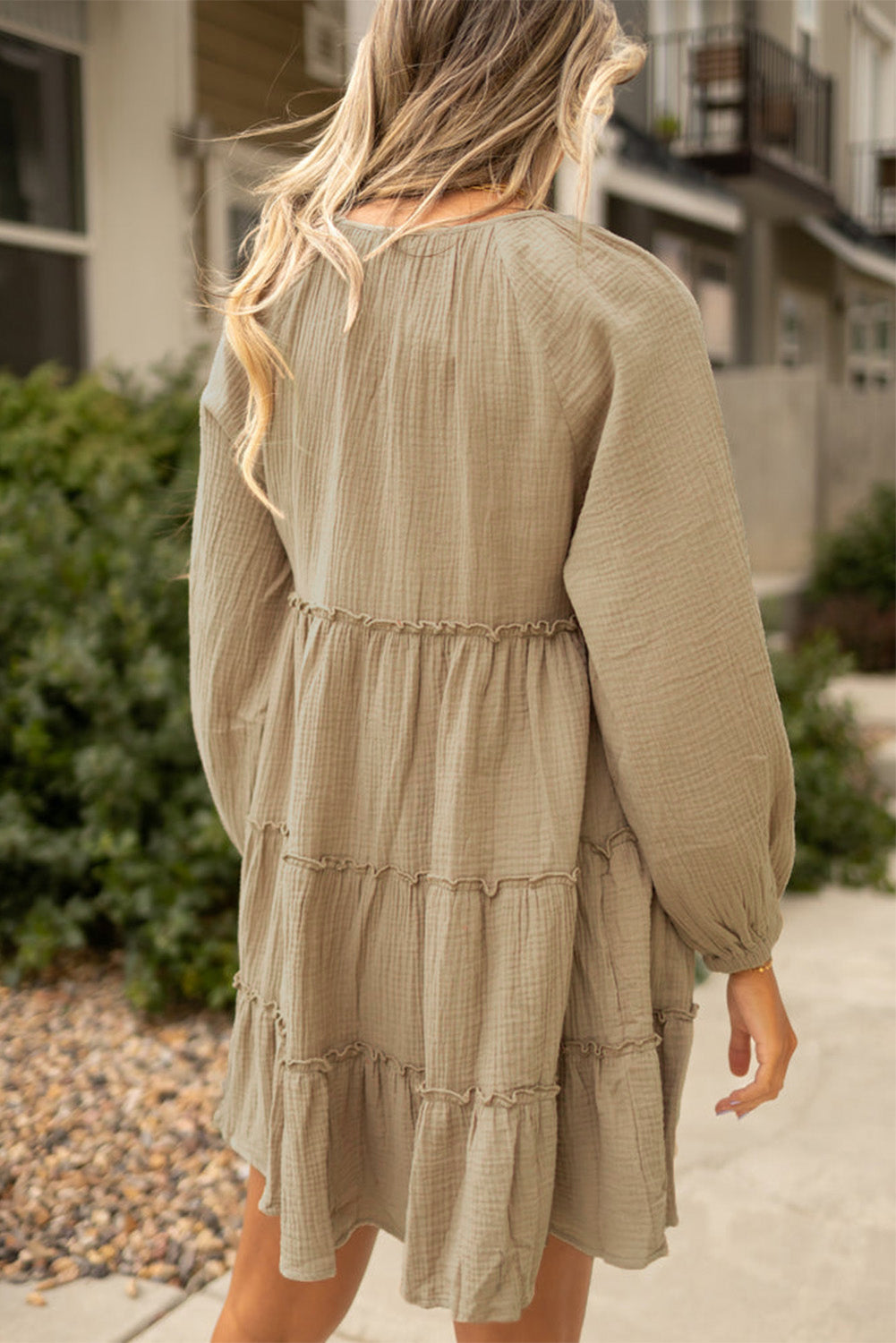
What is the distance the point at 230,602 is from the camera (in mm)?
1505

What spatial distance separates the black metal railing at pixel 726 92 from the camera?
44.0ft

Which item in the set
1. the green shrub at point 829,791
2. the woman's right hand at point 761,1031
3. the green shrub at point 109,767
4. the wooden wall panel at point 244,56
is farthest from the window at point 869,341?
the woman's right hand at point 761,1031

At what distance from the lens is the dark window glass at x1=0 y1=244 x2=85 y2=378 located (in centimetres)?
668

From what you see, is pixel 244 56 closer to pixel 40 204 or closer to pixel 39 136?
pixel 39 136

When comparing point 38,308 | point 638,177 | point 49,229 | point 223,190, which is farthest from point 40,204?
point 638,177

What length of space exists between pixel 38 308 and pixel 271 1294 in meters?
6.24

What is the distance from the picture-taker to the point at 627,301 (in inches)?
47.1

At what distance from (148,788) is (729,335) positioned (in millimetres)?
13537

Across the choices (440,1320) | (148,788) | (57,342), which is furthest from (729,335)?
(440,1320)

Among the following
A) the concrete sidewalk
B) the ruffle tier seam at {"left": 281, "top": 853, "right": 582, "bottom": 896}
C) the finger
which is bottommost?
the concrete sidewalk

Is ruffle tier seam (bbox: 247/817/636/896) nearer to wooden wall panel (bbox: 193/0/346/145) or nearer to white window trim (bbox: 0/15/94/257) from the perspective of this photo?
white window trim (bbox: 0/15/94/257)

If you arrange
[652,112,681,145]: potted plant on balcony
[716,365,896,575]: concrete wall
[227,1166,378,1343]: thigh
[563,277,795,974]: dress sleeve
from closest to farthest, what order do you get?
[563,277,795,974]: dress sleeve → [227,1166,378,1343]: thigh → [716,365,896,575]: concrete wall → [652,112,681,145]: potted plant on balcony

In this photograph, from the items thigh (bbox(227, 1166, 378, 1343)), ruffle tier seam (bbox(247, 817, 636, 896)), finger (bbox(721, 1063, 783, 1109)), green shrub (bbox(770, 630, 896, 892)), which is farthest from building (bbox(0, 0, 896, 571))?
green shrub (bbox(770, 630, 896, 892))

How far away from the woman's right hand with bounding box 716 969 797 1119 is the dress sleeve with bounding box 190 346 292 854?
23.1 inches
